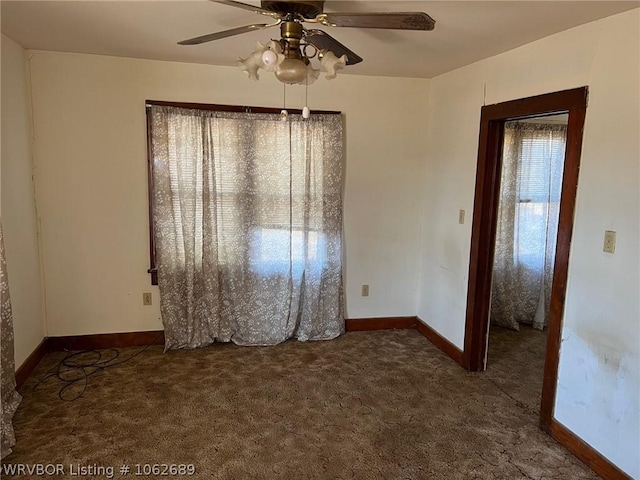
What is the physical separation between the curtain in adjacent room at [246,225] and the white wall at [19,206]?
0.86 meters

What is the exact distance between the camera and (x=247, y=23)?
7.95 feet

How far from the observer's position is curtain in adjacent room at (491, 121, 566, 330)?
4156mm

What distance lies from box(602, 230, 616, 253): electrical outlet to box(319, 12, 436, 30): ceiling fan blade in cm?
133

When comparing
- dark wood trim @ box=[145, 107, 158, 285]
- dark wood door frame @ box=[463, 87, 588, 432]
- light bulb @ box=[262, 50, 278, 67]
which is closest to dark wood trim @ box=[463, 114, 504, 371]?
dark wood door frame @ box=[463, 87, 588, 432]

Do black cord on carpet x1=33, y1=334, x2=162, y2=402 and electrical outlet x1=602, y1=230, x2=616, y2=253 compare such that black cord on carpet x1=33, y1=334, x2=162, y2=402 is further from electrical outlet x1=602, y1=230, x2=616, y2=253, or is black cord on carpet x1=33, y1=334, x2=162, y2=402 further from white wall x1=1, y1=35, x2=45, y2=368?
electrical outlet x1=602, y1=230, x2=616, y2=253

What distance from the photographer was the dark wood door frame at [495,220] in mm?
2389

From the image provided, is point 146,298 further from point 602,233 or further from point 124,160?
point 602,233

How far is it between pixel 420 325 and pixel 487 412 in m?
1.40

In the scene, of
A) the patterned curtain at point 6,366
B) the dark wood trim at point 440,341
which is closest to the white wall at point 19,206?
the patterned curtain at point 6,366

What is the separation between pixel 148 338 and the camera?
12.1 ft

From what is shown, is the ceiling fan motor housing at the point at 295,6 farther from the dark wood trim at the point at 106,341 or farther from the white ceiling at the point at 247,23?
the dark wood trim at the point at 106,341

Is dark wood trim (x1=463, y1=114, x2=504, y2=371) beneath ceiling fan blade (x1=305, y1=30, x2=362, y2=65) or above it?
beneath

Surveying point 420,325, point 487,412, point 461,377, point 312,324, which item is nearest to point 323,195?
point 312,324

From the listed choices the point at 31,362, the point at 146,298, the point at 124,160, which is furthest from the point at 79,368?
the point at 124,160
